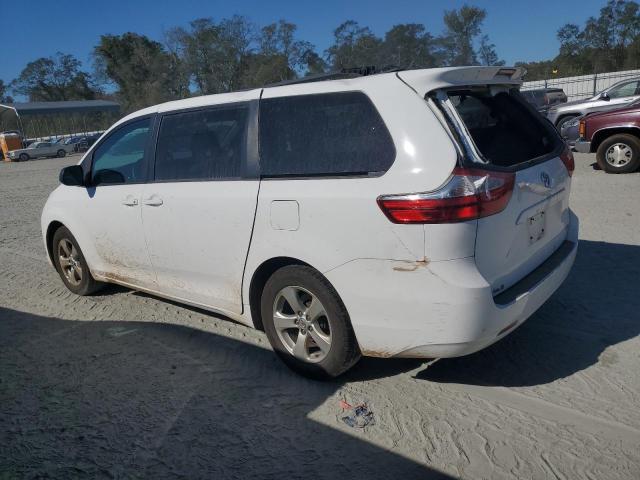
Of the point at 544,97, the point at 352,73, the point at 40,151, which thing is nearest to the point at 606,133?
the point at 352,73

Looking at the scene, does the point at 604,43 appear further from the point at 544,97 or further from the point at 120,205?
the point at 120,205

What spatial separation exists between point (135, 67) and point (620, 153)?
7016 centimetres

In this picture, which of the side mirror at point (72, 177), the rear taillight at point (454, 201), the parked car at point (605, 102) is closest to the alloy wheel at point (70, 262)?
the side mirror at point (72, 177)

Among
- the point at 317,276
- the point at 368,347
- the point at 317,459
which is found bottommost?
the point at 317,459

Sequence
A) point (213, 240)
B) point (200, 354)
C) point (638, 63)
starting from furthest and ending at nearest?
1. point (638, 63)
2. point (200, 354)
3. point (213, 240)

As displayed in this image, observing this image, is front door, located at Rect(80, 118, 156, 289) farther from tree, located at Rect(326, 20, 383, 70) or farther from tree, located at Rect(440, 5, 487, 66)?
tree, located at Rect(440, 5, 487, 66)

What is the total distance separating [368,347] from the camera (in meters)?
2.91

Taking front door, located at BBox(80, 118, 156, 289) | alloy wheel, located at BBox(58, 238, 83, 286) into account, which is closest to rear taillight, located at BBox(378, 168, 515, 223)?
front door, located at BBox(80, 118, 156, 289)

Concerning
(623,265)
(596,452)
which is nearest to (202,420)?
(596,452)

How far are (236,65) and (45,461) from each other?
53.9 m

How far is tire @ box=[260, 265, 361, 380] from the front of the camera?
298 cm

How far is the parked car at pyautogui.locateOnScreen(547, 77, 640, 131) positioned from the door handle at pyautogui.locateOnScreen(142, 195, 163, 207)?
13.5 metres

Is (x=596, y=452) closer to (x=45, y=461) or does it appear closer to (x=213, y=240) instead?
(x=213, y=240)

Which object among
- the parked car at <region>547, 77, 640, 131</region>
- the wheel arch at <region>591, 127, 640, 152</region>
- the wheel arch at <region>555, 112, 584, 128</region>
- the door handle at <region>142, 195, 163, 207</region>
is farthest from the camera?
the wheel arch at <region>555, 112, 584, 128</region>
